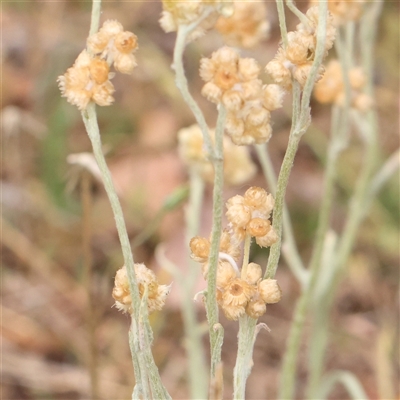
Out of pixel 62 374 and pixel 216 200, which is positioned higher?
pixel 62 374

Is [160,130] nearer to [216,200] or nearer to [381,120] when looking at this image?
[381,120]

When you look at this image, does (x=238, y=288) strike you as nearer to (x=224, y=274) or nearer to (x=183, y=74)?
(x=224, y=274)

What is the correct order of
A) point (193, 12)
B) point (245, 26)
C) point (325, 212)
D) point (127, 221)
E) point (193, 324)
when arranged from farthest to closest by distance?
1. point (127, 221)
2. point (193, 324)
3. point (325, 212)
4. point (245, 26)
5. point (193, 12)

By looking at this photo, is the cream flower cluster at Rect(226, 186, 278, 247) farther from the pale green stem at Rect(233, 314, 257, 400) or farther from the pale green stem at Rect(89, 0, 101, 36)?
the pale green stem at Rect(89, 0, 101, 36)

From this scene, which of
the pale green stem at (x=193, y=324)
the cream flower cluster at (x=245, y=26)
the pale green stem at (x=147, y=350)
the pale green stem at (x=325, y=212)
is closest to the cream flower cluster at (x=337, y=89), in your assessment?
the pale green stem at (x=325, y=212)

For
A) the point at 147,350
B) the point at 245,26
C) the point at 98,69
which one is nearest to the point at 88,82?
the point at 98,69

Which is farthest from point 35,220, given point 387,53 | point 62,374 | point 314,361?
point 387,53
